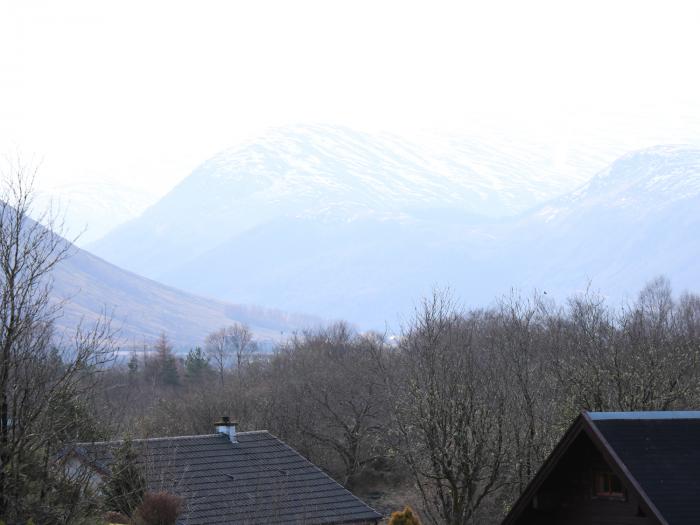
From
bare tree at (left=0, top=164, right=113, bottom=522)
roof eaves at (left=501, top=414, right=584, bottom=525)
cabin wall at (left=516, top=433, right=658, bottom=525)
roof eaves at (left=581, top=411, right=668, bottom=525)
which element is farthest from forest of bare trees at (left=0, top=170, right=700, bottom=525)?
roof eaves at (left=581, top=411, right=668, bottom=525)

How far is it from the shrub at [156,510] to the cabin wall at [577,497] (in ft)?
32.4

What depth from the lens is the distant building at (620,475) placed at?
786 inches

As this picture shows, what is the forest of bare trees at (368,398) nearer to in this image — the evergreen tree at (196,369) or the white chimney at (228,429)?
the evergreen tree at (196,369)

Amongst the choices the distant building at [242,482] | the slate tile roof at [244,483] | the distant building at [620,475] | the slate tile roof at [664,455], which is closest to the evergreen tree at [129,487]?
the distant building at [242,482]

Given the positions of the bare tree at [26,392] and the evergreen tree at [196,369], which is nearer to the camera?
the bare tree at [26,392]

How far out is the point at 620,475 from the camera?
794 inches

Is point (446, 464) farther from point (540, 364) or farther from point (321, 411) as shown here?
point (321, 411)

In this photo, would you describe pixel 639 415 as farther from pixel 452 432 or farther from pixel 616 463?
pixel 452 432

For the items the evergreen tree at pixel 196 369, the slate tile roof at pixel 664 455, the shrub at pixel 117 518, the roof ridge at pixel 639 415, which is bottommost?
the shrub at pixel 117 518

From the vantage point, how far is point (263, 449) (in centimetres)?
3841

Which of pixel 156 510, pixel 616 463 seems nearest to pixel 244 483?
pixel 156 510

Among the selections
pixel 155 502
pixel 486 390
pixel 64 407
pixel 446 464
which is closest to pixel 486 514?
pixel 486 390

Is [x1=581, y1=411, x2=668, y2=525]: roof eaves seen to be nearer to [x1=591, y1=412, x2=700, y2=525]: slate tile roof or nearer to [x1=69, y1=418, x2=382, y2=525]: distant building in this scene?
[x1=591, y1=412, x2=700, y2=525]: slate tile roof

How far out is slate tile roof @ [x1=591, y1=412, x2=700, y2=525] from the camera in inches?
781
